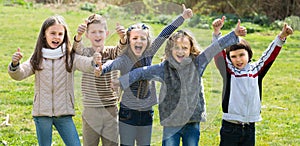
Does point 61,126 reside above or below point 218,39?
below

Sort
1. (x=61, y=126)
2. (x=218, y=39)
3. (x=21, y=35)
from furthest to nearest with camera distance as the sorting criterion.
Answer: (x=21, y=35) < (x=61, y=126) < (x=218, y=39)

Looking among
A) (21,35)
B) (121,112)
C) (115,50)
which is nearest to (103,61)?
(115,50)

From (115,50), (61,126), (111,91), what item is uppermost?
(115,50)

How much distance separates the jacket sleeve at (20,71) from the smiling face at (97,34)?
0.49 m

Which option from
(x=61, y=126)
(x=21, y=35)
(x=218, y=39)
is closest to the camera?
(x=218, y=39)

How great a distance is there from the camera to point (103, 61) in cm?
413

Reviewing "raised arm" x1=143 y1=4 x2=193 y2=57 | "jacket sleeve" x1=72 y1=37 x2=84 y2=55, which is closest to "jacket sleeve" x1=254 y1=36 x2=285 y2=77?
"raised arm" x1=143 y1=4 x2=193 y2=57

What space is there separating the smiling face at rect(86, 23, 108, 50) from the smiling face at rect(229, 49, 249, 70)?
944mm

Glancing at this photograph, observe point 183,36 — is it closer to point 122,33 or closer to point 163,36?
point 163,36

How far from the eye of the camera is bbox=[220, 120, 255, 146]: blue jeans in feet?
13.4

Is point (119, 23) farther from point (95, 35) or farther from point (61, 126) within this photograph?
point (61, 126)

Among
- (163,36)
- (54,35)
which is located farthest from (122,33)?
(54,35)

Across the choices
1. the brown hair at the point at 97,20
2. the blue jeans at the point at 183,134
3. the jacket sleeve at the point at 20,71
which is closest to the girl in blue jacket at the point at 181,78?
Answer: the blue jeans at the point at 183,134

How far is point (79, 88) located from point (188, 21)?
94 centimetres
